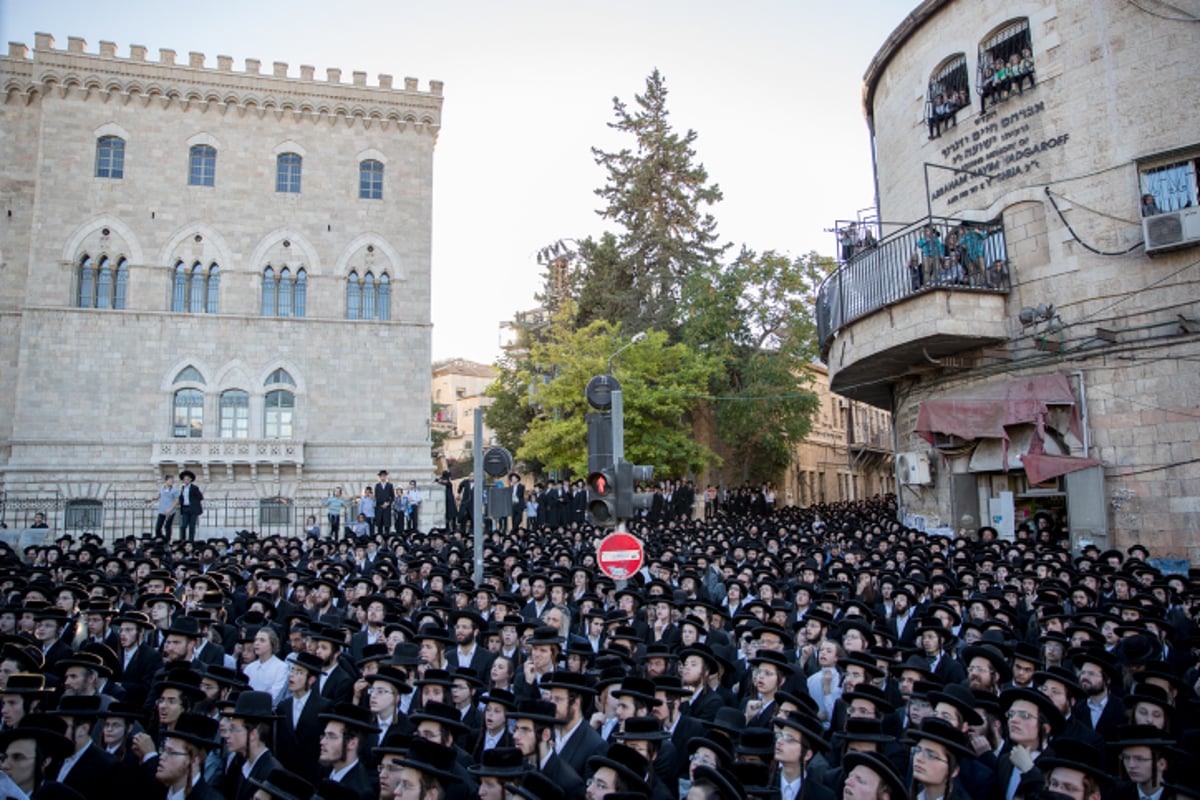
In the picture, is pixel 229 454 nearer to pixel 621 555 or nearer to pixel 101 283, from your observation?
pixel 101 283

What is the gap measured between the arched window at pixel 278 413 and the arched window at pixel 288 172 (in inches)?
319

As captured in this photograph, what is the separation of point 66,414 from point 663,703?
32.0 metres

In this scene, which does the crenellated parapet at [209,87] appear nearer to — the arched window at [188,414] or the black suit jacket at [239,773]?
the arched window at [188,414]

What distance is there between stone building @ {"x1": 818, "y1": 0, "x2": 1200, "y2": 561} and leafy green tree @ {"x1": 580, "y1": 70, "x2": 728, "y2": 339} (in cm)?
2212

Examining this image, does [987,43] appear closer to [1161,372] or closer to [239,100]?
[1161,372]

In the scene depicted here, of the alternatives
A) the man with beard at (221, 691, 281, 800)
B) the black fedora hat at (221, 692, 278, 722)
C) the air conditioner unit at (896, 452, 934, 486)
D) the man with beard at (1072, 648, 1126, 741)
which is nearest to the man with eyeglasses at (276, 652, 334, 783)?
the man with beard at (221, 691, 281, 800)

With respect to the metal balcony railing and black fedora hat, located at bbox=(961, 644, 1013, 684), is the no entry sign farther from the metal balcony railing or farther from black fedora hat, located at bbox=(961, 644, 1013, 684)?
the metal balcony railing

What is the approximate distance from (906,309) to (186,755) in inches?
632

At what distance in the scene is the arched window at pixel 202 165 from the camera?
113 ft

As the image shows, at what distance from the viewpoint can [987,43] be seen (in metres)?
19.1

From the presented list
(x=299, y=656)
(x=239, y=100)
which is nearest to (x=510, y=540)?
(x=299, y=656)

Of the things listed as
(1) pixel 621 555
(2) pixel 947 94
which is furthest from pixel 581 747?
(2) pixel 947 94

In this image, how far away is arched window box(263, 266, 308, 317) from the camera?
3500 centimetres

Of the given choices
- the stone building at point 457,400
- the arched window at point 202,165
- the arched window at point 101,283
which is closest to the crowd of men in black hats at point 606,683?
the arched window at point 101,283
